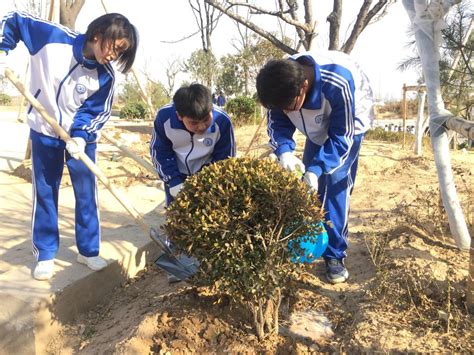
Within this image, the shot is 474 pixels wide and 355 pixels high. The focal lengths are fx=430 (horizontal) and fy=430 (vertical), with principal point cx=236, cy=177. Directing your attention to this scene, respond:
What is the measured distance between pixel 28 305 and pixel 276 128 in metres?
1.84

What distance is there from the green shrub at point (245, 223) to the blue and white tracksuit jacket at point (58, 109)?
1164 mm

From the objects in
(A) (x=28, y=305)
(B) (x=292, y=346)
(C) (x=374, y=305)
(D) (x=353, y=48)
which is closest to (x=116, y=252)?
(A) (x=28, y=305)

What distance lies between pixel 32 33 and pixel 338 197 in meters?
2.17

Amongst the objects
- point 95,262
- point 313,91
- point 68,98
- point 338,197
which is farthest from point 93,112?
point 338,197

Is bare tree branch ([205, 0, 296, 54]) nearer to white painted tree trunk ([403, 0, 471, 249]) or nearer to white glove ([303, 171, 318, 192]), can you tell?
white painted tree trunk ([403, 0, 471, 249])

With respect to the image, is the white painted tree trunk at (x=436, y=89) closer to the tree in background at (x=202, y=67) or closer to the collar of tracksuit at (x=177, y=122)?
the collar of tracksuit at (x=177, y=122)

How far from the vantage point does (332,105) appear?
245cm

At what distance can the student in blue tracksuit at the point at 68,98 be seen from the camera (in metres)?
2.58

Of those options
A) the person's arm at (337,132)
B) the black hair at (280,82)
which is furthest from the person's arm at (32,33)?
the person's arm at (337,132)

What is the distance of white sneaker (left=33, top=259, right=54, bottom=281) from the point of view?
2.77 m

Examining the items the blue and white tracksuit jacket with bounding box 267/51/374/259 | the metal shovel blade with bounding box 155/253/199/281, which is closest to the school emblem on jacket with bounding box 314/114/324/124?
the blue and white tracksuit jacket with bounding box 267/51/374/259

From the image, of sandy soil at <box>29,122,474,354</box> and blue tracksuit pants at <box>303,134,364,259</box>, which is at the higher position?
blue tracksuit pants at <box>303,134,364,259</box>

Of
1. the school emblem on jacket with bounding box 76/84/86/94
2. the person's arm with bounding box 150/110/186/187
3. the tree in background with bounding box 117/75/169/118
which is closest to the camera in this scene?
the school emblem on jacket with bounding box 76/84/86/94

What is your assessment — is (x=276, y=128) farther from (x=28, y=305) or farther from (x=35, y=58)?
(x=28, y=305)
